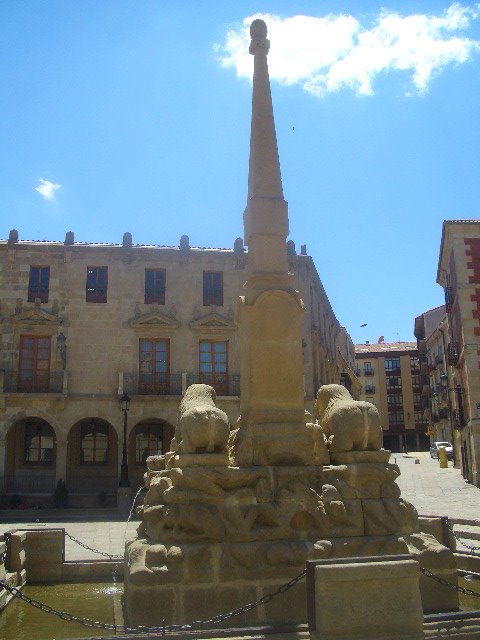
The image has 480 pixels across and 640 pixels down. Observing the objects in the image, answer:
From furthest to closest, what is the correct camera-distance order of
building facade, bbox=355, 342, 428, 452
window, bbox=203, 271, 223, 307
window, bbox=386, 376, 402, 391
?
window, bbox=386, 376, 402, 391 < building facade, bbox=355, 342, 428, 452 < window, bbox=203, 271, 223, 307

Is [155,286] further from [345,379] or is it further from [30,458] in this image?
[345,379]

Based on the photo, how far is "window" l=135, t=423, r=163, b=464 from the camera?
27172 mm

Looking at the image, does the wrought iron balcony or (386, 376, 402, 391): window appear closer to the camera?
the wrought iron balcony

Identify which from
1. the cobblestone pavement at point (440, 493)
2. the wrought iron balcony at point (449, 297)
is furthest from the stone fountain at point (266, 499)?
the wrought iron balcony at point (449, 297)

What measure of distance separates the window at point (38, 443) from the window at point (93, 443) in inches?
50.7

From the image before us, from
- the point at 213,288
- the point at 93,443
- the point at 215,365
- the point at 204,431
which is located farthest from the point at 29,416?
the point at 204,431

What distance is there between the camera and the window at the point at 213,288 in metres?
28.3

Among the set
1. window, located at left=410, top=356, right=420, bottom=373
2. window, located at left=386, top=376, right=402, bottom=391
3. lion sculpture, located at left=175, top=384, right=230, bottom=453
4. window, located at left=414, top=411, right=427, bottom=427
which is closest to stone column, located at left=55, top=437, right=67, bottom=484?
lion sculpture, located at left=175, top=384, right=230, bottom=453

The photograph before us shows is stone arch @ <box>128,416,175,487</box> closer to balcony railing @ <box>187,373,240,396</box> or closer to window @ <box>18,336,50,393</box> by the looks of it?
balcony railing @ <box>187,373,240,396</box>

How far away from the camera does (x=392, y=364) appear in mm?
79188

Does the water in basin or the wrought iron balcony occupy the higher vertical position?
the wrought iron balcony

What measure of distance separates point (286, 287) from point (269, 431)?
192 centimetres

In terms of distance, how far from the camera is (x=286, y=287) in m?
8.12

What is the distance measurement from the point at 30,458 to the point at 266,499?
2205cm
